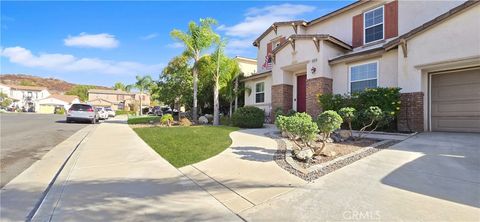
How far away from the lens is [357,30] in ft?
49.3

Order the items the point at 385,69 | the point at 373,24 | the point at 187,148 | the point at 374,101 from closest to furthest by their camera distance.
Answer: the point at 187,148
the point at 374,101
the point at 385,69
the point at 373,24

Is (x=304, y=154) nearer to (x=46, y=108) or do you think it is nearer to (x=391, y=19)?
(x=391, y=19)

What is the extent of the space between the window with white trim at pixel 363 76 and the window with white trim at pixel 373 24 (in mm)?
2631

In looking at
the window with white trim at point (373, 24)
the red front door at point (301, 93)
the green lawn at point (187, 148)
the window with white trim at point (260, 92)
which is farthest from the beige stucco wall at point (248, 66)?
the green lawn at point (187, 148)

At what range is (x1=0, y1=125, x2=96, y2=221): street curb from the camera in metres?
3.79

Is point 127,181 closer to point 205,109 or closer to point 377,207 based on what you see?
point 377,207

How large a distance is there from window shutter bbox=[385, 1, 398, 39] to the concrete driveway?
8.70m

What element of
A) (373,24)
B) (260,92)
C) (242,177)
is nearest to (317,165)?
(242,177)

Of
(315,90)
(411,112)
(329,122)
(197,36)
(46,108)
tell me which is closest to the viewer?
(329,122)

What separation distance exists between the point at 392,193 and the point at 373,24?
41.4 feet

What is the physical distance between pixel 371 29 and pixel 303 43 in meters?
3.61

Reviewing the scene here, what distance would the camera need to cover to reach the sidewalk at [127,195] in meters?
3.62

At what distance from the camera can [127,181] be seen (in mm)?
5102

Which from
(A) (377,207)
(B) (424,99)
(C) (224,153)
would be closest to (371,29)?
(B) (424,99)
